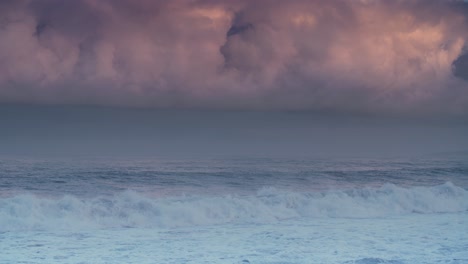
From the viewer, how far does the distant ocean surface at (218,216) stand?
39.2 ft

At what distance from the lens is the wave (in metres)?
15.8

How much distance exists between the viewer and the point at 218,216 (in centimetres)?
1730

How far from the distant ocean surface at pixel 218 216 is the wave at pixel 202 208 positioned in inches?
1.6

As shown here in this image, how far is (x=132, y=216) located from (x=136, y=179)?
8.11 metres

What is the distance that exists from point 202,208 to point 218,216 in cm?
64

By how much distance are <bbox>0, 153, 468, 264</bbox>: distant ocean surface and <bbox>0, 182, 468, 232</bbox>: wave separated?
4cm

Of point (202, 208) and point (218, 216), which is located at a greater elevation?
point (202, 208)

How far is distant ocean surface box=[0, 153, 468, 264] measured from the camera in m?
11.9

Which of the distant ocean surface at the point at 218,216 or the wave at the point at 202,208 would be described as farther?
the wave at the point at 202,208

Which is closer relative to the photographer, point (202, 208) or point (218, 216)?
point (218, 216)

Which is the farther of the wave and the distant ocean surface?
the wave

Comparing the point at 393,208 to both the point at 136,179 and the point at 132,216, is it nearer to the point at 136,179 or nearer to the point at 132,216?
the point at 132,216

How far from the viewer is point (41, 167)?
26062 mm

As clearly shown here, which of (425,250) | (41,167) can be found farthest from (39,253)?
(41,167)
